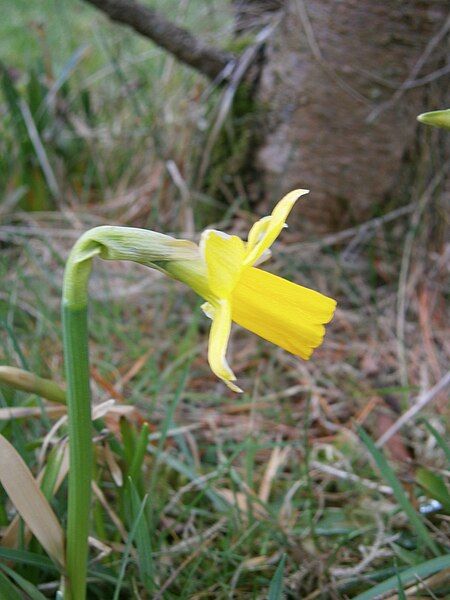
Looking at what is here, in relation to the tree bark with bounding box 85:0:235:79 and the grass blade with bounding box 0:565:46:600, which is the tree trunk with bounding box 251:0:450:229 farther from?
the grass blade with bounding box 0:565:46:600

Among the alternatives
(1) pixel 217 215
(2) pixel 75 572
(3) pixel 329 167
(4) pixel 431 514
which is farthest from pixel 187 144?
(2) pixel 75 572

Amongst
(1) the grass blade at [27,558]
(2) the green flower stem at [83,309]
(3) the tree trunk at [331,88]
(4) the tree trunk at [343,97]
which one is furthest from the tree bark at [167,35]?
(1) the grass blade at [27,558]

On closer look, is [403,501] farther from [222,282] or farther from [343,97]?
[343,97]

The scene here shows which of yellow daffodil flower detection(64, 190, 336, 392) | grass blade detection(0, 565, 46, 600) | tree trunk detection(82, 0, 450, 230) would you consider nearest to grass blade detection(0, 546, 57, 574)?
grass blade detection(0, 565, 46, 600)

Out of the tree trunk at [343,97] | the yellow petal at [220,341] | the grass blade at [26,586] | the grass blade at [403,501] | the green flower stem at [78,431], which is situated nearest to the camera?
the yellow petal at [220,341]

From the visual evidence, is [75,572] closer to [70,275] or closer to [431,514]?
[70,275]

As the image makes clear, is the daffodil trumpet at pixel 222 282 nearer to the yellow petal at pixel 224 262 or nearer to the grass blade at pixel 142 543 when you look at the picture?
the yellow petal at pixel 224 262

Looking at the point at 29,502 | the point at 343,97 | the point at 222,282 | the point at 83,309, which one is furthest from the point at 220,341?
the point at 343,97
